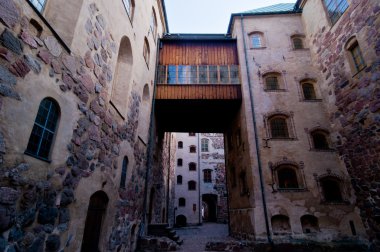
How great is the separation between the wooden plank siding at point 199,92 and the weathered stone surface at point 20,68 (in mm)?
8630

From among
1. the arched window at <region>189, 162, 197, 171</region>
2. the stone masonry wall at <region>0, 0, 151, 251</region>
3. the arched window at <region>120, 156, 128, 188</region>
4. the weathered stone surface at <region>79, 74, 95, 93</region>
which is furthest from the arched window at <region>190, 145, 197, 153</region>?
the weathered stone surface at <region>79, 74, 95, 93</region>

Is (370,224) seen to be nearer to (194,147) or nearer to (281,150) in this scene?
(281,150)

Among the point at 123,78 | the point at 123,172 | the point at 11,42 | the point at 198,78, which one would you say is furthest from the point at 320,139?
the point at 11,42

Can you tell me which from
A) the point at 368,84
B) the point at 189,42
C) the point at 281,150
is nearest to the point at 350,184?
the point at 281,150

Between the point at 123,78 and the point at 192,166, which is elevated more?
the point at 192,166

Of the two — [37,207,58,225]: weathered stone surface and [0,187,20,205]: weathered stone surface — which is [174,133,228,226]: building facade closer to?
[37,207,58,225]: weathered stone surface

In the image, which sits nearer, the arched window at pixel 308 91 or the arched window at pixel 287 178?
the arched window at pixel 287 178

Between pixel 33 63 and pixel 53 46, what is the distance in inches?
24.3

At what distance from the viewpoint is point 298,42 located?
→ 40.7 feet

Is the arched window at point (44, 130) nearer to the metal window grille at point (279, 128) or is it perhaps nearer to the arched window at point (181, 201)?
the metal window grille at point (279, 128)

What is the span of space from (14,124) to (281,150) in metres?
9.80

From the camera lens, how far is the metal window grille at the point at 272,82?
1146cm

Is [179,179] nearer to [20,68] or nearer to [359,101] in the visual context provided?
[359,101]

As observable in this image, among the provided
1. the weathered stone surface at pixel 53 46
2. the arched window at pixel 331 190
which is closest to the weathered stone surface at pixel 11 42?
the weathered stone surface at pixel 53 46
